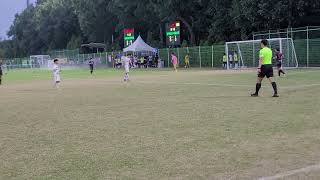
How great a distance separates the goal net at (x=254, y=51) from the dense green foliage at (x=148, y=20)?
11.9 ft

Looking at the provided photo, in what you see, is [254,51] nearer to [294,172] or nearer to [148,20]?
[148,20]

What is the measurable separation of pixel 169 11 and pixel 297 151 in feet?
208

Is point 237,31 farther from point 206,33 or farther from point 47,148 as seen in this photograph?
point 47,148

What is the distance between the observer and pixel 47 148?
32.0ft

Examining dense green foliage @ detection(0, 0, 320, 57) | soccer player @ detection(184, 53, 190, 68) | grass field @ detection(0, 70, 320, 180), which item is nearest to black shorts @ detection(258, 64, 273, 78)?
grass field @ detection(0, 70, 320, 180)

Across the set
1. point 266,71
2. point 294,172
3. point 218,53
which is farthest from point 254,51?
point 294,172

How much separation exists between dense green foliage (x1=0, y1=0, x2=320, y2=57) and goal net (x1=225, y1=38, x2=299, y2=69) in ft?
11.9

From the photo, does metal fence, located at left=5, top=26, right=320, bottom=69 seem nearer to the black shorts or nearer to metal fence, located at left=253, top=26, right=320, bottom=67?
metal fence, located at left=253, top=26, right=320, bottom=67

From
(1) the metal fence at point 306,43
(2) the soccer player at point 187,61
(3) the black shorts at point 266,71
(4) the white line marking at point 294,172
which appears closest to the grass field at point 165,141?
(4) the white line marking at point 294,172

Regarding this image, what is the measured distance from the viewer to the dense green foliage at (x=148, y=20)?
173 feet

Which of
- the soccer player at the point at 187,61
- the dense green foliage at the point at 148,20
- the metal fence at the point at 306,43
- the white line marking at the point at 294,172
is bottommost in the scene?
the white line marking at the point at 294,172

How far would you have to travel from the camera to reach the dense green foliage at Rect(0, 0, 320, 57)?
52812 millimetres

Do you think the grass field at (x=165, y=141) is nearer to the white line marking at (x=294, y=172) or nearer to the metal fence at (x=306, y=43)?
the white line marking at (x=294, y=172)

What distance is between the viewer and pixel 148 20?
272 ft
